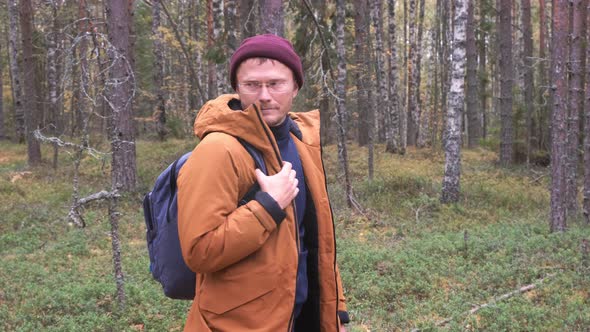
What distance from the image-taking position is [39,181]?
1463 centimetres

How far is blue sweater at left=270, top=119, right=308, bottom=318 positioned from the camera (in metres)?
2.33

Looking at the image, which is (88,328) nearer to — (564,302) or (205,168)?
(205,168)

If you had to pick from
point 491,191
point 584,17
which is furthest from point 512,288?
point 584,17

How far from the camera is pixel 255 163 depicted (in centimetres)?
208

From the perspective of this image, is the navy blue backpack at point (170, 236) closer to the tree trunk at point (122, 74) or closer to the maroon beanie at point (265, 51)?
the maroon beanie at point (265, 51)

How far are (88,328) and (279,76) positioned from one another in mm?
4695

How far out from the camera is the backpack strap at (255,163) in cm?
204

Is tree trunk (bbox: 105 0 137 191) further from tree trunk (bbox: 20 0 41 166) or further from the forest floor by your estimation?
tree trunk (bbox: 20 0 41 166)

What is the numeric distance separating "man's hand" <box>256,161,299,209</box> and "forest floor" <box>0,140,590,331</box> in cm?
414

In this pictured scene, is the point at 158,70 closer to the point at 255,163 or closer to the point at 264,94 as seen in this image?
the point at 264,94

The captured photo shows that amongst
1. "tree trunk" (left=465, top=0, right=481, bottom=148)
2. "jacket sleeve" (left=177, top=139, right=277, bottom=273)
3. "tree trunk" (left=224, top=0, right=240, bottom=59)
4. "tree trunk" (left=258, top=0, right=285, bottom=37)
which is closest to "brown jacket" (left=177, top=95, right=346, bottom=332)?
"jacket sleeve" (left=177, top=139, right=277, bottom=273)

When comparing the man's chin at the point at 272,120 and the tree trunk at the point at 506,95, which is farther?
the tree trunk at the point at 506,95

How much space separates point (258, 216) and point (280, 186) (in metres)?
0.18

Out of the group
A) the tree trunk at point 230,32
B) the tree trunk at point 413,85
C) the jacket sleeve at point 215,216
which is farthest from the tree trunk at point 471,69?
the jacket sleeve at point 215,216
